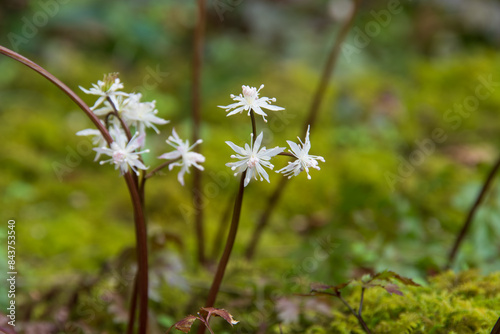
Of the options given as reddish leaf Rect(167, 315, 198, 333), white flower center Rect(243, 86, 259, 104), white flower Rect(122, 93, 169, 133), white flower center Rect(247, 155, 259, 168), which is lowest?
reddish leaf Rect(167, 315, 198, 333)

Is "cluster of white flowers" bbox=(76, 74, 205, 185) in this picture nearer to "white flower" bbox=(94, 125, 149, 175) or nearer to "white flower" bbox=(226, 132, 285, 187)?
"white flower" bbox=(94, 125, 149, 175)

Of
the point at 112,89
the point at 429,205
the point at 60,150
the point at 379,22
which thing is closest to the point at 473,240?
the point at 429,205

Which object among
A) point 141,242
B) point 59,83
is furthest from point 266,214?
point 59,83

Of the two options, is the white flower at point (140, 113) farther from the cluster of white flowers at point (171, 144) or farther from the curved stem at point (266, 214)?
the curved stem at point (266, 214)

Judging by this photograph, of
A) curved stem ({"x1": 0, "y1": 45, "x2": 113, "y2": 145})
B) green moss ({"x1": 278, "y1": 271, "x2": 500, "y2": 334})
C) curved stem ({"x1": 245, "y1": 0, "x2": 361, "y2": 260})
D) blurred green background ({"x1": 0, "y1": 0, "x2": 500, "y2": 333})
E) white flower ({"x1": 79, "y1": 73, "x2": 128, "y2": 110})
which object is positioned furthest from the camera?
curved stem ({"x1": 245, "y1": 0, "x2": 361, "y2": 260})

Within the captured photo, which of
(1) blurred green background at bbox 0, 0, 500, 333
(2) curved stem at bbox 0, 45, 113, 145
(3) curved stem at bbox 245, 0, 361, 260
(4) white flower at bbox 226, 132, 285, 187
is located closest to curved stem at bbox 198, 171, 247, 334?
(4) white flower at bbox 226, 132, 285, 187
